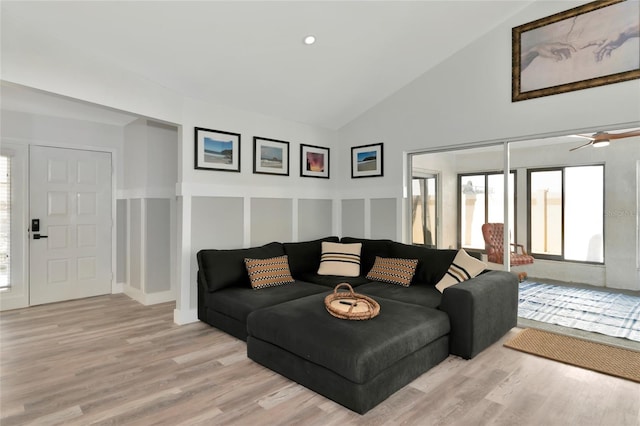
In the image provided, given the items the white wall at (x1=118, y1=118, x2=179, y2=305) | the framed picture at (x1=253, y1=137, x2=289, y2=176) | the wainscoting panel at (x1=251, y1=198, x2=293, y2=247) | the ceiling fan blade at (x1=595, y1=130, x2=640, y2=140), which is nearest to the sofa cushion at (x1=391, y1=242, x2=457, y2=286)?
the wainscoting panel at (x1=251, y1=198, x2=293, y2=247)

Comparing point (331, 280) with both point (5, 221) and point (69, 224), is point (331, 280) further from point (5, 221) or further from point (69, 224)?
point (5, 221)

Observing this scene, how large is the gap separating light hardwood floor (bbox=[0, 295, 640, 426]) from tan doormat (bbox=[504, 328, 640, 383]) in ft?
0.33

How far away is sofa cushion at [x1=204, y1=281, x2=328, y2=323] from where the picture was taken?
10.9ft

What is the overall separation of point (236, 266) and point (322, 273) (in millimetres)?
1082

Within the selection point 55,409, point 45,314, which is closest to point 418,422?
point 55,409

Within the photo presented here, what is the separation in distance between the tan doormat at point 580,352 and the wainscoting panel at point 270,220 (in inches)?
113

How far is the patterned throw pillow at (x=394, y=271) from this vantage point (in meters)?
3.96

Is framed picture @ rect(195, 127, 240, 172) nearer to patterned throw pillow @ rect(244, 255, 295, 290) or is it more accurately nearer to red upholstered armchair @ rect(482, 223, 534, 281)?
patterned throw pillow @ rect(244, 255, 295, 290)

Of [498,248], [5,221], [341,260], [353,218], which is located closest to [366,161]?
[353,218]

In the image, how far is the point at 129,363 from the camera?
2.95 meters

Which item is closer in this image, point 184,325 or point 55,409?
point 55,409

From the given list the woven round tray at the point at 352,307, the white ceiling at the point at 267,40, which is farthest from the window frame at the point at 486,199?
the woven round tray at the point at 352,307

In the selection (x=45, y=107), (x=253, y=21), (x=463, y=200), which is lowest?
(x=463, y=200)

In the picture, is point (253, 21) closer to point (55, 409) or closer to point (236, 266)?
point (236, 266)
